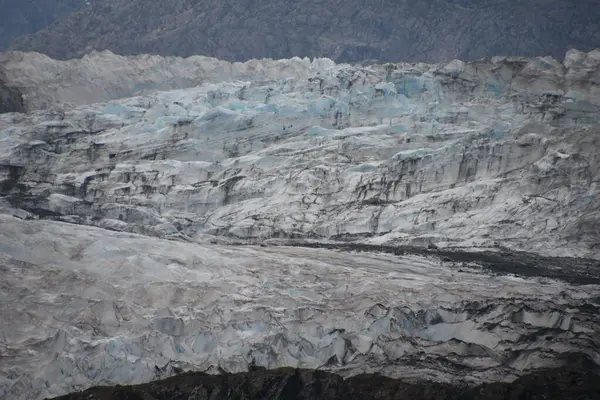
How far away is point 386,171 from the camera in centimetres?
5881

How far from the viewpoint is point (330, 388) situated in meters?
35.8

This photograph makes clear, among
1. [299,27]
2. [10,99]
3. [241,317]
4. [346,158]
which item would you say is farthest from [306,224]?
[299,27]

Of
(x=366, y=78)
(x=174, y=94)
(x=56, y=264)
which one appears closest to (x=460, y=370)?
(x=56, y=264)

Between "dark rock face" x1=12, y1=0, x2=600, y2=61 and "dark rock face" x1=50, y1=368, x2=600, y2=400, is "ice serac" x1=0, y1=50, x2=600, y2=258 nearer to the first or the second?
"dark rock face" x1=50, y1=368, x2=600, y2=400

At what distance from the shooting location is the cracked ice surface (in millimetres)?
36125

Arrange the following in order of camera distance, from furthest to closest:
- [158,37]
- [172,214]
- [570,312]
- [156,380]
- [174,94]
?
1. [158,37]
2. [174,94]
3. [172,214]
4. [570,312]
5. [156,380]

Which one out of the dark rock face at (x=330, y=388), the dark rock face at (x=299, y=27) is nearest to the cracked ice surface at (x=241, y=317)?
the dark rock face at (x=330, y=388)

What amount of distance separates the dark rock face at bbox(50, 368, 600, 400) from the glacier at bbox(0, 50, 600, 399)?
654mm

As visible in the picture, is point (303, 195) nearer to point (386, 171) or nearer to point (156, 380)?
point (386, 171)

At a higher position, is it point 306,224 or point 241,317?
point 306,224

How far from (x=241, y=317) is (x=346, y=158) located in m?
24.4

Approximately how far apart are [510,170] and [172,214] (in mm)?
19820

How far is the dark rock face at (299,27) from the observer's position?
14906cm

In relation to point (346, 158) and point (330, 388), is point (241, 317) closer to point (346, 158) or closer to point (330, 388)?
point (330, 388)
